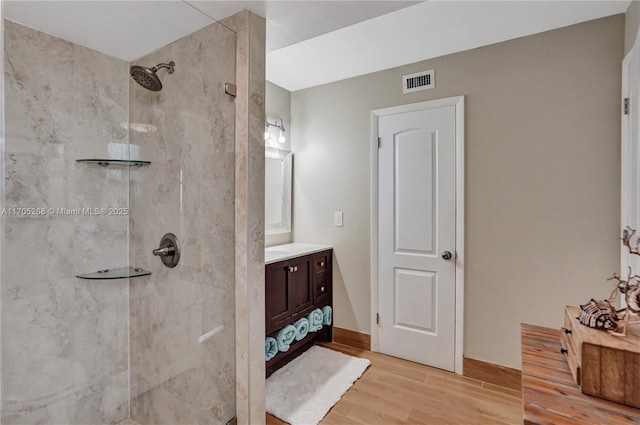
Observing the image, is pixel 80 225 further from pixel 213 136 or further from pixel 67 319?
pixel 213 136

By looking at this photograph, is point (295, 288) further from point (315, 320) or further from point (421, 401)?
point (421, 401)

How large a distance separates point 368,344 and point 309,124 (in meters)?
2.14

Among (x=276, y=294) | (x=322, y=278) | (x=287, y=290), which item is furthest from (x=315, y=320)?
(x=276, y=294)

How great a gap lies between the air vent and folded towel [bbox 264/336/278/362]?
222 centimetres

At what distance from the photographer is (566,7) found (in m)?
1.86

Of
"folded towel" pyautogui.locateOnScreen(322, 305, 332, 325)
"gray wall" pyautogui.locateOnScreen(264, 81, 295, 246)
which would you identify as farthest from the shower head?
"folded towel" pyautogui.locateOnScreen(322, 305, 332, 325)

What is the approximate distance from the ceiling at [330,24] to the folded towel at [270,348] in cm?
192

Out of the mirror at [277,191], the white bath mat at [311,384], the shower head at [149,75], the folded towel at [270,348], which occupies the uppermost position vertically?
the shower head at [149,75]

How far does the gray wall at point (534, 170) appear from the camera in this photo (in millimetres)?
1974

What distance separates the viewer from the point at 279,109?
10.2 feet

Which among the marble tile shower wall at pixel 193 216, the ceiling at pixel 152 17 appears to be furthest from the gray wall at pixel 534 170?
the marble tile shower wall at pixel 193 216

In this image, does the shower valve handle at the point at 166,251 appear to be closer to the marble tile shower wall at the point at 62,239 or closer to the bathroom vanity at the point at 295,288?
the marble tile shower wall at the point at 62,239

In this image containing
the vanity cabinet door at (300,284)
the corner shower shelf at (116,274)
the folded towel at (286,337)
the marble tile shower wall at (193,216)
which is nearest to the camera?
the marble tile shower wall at (193,216)

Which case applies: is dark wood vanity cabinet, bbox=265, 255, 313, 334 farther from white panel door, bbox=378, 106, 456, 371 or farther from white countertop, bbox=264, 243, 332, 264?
white panel door, bbox=378, 106, 456, 371
